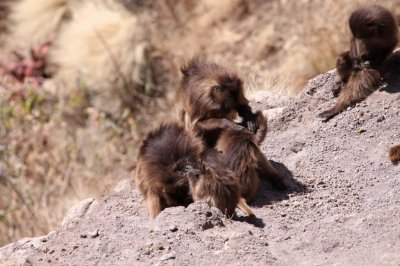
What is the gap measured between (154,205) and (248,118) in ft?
3.75

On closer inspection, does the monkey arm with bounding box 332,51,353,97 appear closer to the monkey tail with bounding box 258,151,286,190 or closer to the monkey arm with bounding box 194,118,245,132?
the monkey arm with bounding box 194,118,245,132

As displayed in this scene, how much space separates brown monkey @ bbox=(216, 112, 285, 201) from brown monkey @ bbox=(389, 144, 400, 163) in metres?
0.80

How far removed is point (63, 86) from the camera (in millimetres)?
14672

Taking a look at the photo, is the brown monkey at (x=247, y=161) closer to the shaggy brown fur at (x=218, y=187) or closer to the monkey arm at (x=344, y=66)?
the shaggy brown fur at (x=218, y=187)

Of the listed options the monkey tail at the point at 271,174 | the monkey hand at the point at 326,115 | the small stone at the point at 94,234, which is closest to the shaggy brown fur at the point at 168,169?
the monkey tail at the point at 271,174

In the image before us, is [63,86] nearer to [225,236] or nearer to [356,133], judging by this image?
[356,133]

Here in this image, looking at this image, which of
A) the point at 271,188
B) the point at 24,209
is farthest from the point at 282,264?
the point at 24,209

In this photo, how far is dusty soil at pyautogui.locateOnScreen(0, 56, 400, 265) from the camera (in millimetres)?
4859

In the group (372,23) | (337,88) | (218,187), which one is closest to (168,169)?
(218,187)

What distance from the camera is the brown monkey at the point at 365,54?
6816mm

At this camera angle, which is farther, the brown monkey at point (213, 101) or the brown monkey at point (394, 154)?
the brown monkey at point (213, 101)

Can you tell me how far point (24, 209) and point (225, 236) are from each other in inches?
223

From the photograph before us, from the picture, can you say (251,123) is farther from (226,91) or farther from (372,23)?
(372,23)

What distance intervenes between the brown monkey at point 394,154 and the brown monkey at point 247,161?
0.80m
